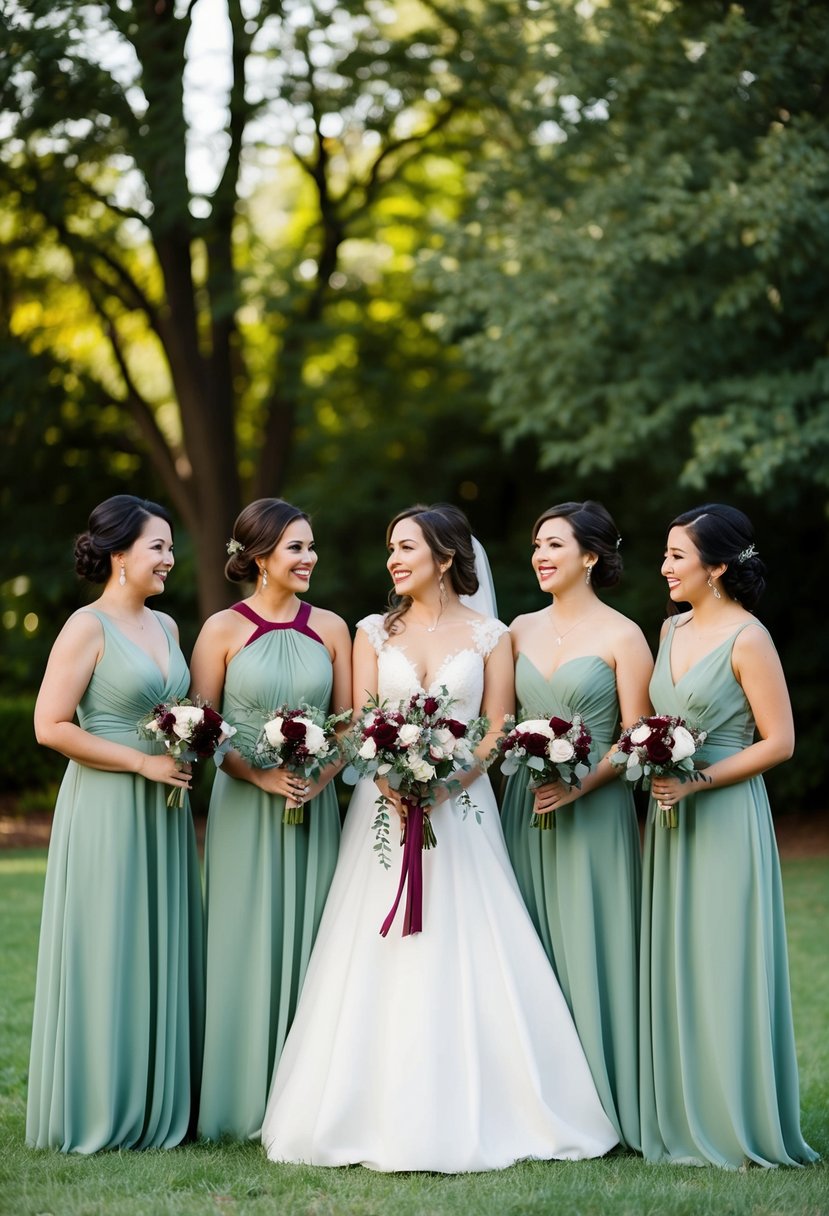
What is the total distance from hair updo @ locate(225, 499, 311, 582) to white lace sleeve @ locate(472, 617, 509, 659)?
96 cm

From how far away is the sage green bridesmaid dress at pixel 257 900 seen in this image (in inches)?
248

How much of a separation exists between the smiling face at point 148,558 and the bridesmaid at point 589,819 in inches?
67.0

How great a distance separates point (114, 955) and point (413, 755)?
5.48 ft

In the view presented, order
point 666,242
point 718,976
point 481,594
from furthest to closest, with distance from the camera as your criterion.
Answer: point 666,242, point 481,594, point 718,976

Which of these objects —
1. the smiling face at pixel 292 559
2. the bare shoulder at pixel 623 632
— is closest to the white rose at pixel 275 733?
the smiling face at pixel 292 559

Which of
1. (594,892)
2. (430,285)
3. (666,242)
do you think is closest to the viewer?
(594,892)

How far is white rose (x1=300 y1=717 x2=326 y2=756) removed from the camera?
231 inches

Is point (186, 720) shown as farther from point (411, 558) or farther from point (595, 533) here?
point (595, 533)

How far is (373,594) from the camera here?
19.8m

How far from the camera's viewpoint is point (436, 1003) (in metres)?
5.99

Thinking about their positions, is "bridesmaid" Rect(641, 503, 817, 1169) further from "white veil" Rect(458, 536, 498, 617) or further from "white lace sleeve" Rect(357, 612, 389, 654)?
"white lace sleeve" Rect(357, 612, 389, 654)

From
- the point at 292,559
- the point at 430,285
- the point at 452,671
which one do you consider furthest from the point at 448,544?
the point at 430,285

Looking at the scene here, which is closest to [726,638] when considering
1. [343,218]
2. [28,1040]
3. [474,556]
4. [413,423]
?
[474,556]

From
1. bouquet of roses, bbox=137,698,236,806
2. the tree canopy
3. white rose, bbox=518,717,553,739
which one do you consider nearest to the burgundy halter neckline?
bouquet of roses, bbox=137,698,236,806
